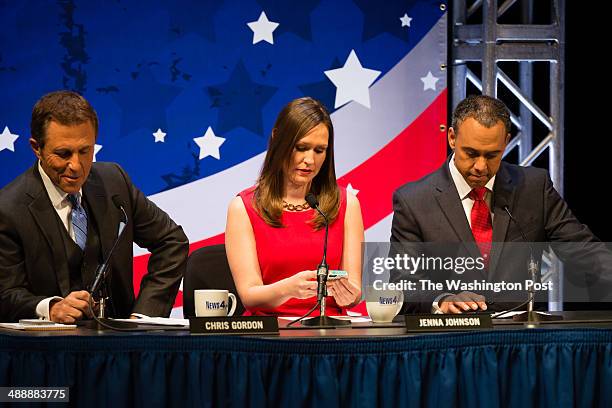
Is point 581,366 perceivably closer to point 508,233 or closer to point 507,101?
point 508,233

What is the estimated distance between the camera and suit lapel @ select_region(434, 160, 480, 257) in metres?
3.70

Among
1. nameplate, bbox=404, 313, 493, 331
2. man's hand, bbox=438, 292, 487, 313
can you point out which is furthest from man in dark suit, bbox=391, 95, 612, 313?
nameplate, bbox=404, 313, 493, 331

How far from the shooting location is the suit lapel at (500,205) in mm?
3512

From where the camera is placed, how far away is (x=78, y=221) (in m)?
3.47

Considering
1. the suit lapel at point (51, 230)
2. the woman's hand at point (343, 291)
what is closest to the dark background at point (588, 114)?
the woman's hand at point (343, 291)

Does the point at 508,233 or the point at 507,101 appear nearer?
the point at 508,233

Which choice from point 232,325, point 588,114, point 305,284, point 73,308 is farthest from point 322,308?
point 588,114

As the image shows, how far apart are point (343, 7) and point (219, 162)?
1.09m

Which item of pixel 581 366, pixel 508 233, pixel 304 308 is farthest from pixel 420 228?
pixel 581 366

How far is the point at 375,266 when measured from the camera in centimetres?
309

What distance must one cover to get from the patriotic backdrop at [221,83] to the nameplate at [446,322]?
7.89 ft

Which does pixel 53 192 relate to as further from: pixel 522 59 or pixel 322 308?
pixel 522 59

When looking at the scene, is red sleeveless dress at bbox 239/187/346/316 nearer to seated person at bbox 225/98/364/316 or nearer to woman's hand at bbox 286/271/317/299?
seated person at bbox 225/98/364/316

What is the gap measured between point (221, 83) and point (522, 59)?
1.60 meters
